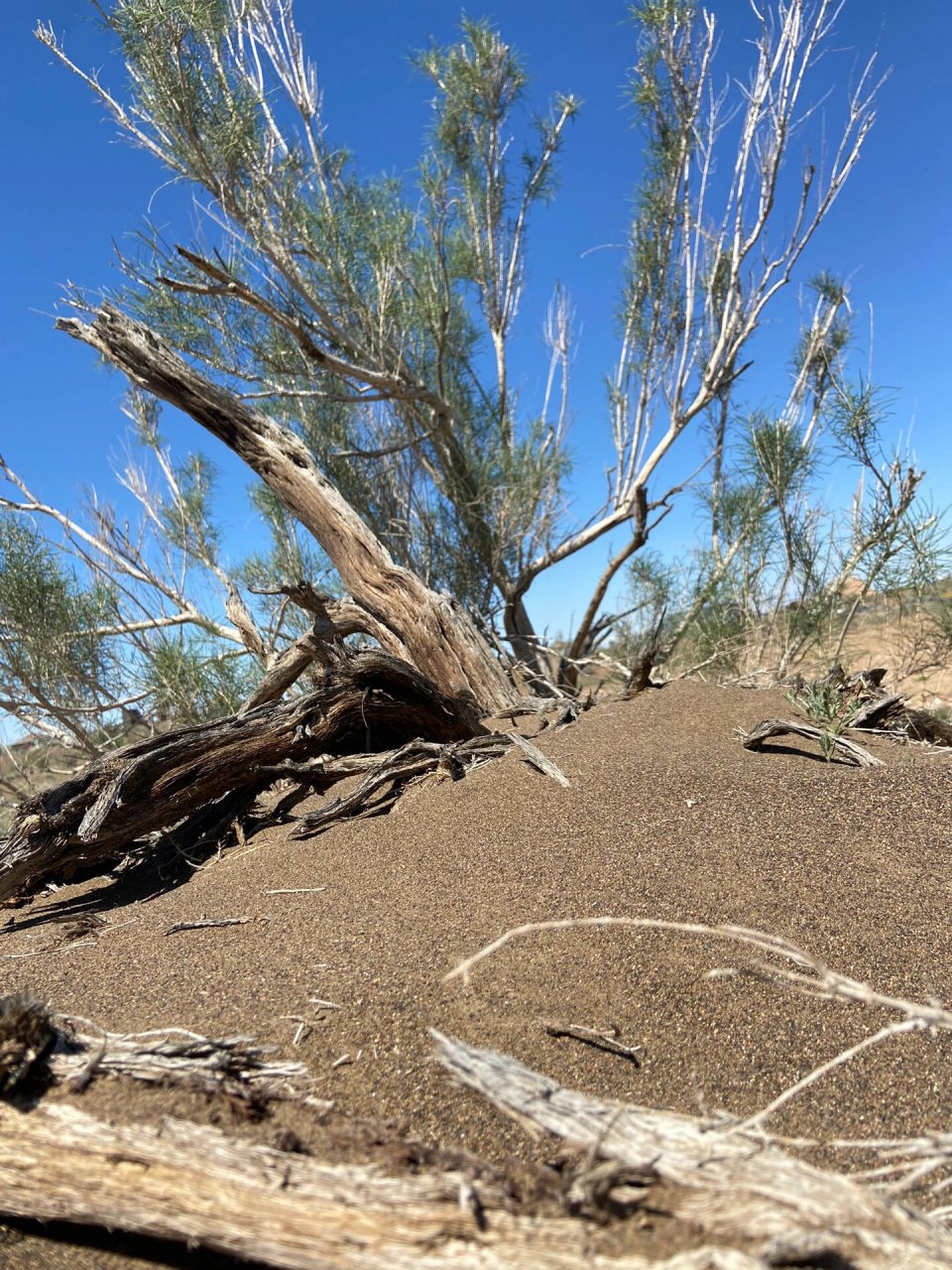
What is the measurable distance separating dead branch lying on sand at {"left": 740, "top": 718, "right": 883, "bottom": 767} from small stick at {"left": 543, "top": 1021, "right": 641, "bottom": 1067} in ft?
5.23

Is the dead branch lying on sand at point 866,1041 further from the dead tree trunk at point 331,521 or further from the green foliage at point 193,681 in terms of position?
the green foliage at point 193,681

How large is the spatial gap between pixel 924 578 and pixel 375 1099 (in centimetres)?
433

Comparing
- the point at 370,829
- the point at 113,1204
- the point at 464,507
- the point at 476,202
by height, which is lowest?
the point at 113,1204

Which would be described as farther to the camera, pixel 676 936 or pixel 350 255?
pixel 350 255

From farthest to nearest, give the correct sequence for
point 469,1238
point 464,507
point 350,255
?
point 464,507
point 350,255
point 469,1238

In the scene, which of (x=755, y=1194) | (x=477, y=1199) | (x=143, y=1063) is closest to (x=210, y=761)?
(x=143, y=1063)

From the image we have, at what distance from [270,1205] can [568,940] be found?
96 centimetres

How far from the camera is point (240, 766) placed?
2.92 m

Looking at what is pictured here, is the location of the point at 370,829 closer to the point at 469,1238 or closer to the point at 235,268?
the point at 469,1238

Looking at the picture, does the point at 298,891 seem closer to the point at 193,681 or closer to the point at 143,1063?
the point at 143,1063

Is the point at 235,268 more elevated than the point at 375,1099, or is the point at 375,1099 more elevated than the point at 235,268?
the point at 235,268

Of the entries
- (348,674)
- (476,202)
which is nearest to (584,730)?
(348,674)

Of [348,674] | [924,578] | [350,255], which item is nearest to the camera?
[348,674]

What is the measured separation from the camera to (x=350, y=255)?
6.18 meters
